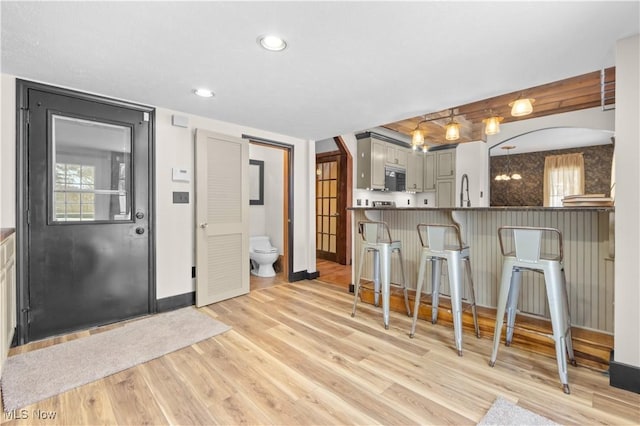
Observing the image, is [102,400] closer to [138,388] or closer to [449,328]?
[138,388]

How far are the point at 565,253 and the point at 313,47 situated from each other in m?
2.48

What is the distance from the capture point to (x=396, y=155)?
18.3 ft

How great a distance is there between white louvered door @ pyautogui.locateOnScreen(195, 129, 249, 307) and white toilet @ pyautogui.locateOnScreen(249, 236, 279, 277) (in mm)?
852

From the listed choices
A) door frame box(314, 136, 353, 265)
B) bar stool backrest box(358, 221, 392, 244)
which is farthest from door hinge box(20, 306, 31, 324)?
door frame box(314, 136, 353, 265)

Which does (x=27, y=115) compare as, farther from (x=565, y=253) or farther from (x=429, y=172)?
(x=429, y=172)

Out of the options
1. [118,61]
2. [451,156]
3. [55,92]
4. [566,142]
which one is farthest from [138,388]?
[566,142]

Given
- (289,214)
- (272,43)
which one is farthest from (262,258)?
(272,43)

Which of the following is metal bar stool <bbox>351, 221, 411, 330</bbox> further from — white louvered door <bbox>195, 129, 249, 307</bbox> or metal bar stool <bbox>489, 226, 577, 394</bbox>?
white louvered door <bbox>195, 129, 249, 307</bbox>

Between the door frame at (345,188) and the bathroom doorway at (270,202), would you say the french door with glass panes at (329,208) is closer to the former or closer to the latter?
the door frame at (345,188)

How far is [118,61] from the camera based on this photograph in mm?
2027

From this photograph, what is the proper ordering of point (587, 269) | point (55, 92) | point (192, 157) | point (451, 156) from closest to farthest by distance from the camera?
1. point (587, 269)
2. point (55, 92)
3. point (192, 157)
4. point (451, 156)

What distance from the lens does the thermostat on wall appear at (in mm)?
3123

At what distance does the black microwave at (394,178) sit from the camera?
17.6ft

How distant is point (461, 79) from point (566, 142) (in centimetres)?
577
